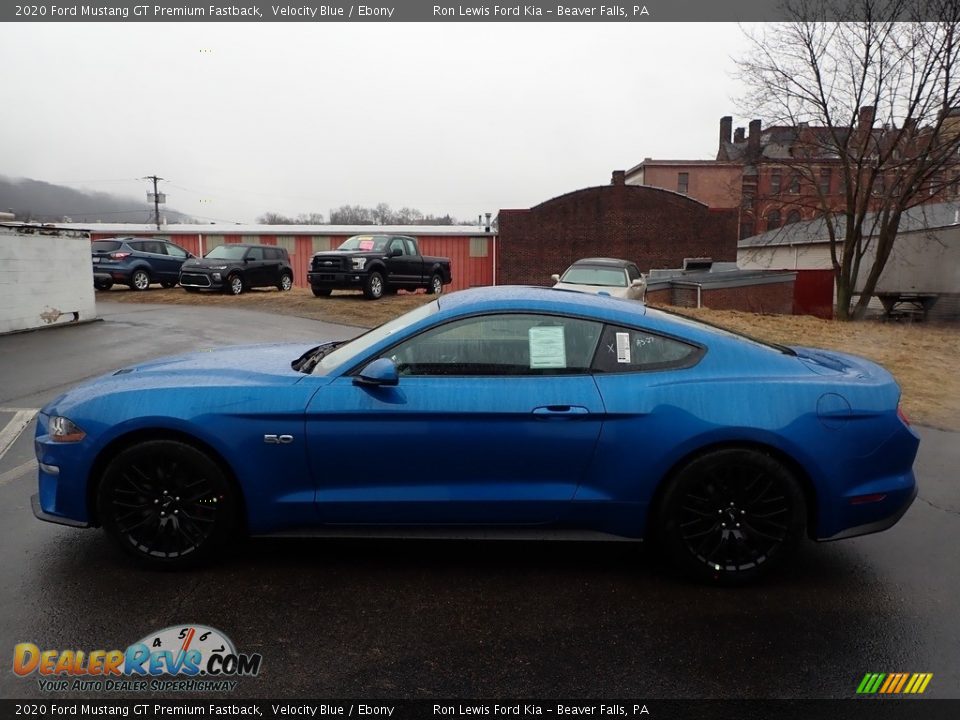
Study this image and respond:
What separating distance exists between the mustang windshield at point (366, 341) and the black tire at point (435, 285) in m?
16.2

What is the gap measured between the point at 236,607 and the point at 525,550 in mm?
1568

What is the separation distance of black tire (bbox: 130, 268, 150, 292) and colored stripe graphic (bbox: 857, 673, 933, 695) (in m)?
22.6

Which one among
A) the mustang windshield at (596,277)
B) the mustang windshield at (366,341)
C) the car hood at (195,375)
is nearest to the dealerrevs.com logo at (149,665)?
the car hood at (195,375)

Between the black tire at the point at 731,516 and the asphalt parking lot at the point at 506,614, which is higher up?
the black tire at the point at 731,516

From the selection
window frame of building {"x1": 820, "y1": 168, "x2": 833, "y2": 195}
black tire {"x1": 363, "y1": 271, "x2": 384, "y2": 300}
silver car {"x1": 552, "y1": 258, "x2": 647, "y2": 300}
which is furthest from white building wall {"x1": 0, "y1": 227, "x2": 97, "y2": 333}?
window frame of building {"x1": 820, "y1": 168, "x2": 833, "y2": 195}

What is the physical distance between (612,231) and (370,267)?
862 inches

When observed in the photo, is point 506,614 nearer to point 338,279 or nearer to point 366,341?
point 366,341

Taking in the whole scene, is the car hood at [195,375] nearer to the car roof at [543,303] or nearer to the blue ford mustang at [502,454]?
the blue ford mustang at [502,454]

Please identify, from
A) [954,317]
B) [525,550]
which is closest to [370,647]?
[525,550]

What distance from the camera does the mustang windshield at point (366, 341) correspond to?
11.3 feet

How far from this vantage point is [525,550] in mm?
3717

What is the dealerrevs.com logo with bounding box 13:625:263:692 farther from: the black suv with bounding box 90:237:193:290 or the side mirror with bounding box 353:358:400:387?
the black suv with bounding box 90:237:193:290

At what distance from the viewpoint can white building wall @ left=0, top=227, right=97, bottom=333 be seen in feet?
38.0

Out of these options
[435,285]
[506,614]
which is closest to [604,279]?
[435,285]
